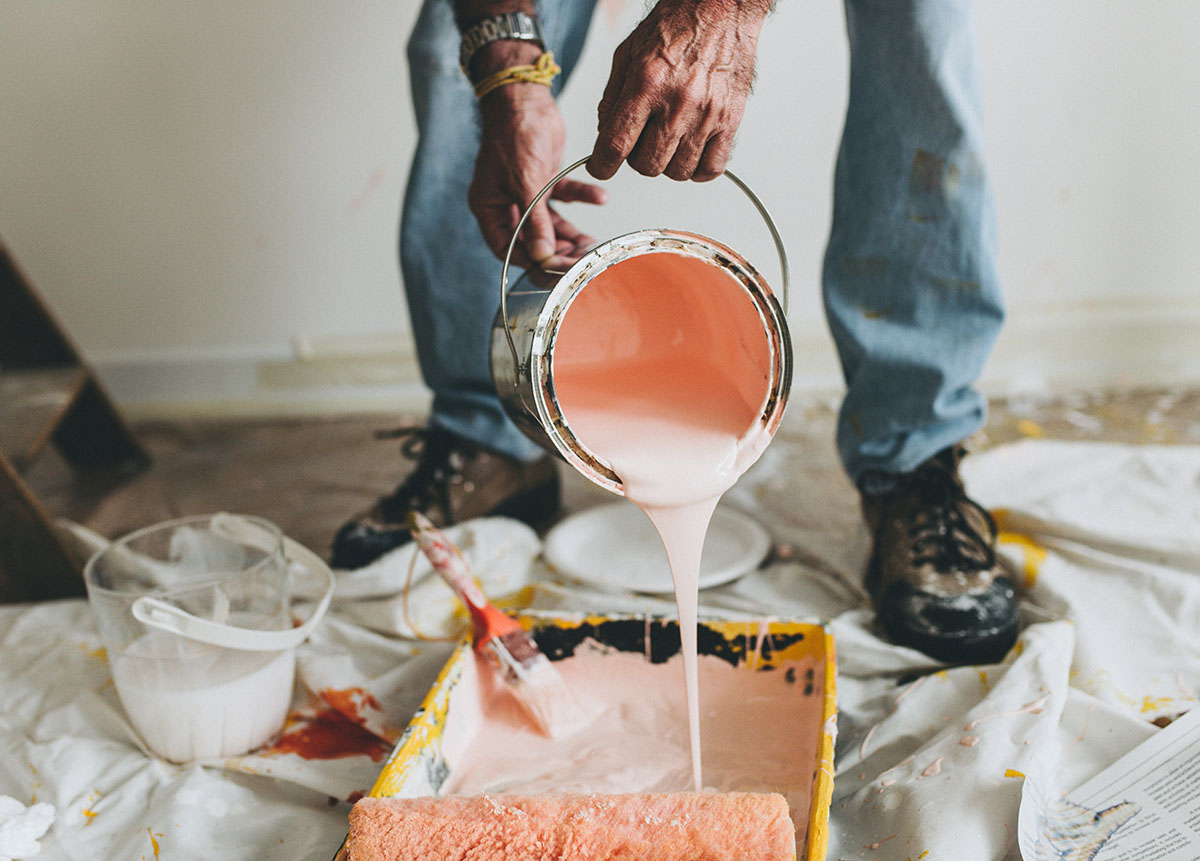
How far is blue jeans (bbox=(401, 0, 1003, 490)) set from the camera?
106 cm

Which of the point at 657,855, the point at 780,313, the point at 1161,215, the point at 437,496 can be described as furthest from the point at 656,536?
the point at 1161,215

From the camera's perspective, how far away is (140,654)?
87 cm

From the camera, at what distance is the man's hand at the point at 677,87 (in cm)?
75

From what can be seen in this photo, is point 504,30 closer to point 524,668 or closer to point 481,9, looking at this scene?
point 481,9

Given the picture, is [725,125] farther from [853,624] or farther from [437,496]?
[437,496]

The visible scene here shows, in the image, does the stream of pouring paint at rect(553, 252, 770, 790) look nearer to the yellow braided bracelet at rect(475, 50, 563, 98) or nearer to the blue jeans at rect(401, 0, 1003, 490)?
the yellow braided bracelet at rect(475, 50, 563, 98)

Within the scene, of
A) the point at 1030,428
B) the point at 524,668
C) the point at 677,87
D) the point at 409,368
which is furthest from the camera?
the point at 409,368

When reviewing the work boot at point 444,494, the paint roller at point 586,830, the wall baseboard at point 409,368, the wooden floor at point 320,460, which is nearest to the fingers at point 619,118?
the paint roller at point 586,830

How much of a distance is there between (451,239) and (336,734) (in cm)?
63

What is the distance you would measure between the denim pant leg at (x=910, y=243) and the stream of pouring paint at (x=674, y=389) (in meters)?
0.34

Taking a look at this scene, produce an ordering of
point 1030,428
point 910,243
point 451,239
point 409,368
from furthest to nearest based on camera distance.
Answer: point 409,368 < point 1030,428 < point 451,239 < point 910,243

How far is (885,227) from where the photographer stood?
1.12 m

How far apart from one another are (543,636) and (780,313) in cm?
38

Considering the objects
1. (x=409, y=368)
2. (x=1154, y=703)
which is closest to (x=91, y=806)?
(x=1154, y=703)
